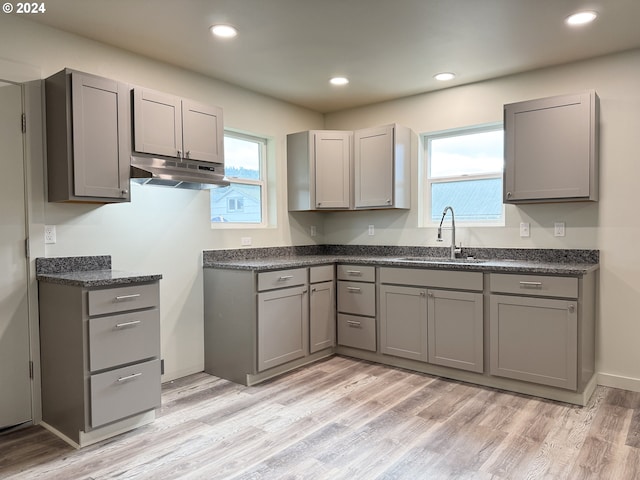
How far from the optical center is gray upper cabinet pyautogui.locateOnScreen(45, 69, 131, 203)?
2.57 m

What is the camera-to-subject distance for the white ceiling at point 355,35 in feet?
8.36

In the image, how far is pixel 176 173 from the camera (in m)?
2.99

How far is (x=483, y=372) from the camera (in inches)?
130

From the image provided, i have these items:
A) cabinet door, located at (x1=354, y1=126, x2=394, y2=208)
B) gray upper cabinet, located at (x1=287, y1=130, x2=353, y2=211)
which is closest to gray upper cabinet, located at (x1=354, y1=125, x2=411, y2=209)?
cabinet door, located at (x1=354, y1=126, x2=394, y2=208)

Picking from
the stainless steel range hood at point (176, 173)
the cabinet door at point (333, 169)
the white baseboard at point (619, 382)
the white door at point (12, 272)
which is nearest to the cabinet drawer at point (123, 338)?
the white door at point (12, 272)

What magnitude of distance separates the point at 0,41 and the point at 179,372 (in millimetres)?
2485

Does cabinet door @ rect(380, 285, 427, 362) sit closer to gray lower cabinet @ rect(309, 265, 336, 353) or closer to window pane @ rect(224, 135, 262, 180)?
gray lower cabinet @ rect(309, 265, 336, 353)

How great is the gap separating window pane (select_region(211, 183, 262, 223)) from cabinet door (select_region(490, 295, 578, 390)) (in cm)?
225

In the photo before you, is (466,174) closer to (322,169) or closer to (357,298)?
(322,169)

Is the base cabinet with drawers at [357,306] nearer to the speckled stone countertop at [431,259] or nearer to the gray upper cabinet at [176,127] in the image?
the speckled stone countertop at [431,259]

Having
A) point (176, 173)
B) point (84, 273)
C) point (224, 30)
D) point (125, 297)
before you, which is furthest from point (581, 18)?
point (84, 273)

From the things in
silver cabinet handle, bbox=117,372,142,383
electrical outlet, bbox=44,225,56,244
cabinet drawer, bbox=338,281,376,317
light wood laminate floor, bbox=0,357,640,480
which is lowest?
light wood laminate floor, bbox=0,357,640,480

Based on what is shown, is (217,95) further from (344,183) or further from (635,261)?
(635,261)


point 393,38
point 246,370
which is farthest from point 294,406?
point 393,38
